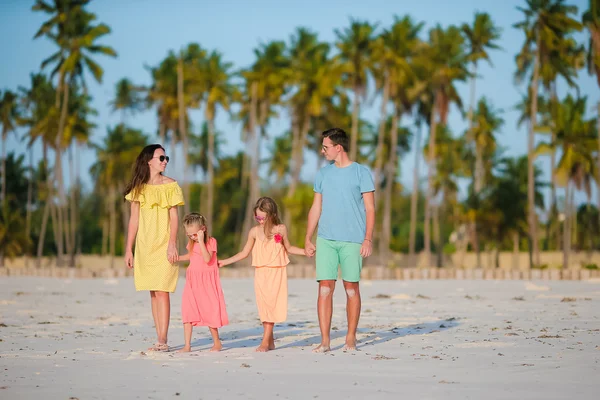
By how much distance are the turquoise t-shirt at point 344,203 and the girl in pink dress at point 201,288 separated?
1.04 m

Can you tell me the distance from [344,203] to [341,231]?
25 centimetres

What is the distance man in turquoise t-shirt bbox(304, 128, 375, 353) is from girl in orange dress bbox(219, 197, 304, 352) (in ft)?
1.24

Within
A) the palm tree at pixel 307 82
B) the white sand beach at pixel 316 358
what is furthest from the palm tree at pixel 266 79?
the white sand beach at pixel 316 358

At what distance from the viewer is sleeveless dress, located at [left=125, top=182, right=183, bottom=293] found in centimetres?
834

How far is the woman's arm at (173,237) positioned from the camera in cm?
827

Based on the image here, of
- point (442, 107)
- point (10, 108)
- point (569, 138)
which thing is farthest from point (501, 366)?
point (10, 108)

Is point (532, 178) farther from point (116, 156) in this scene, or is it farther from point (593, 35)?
point (116, 156)

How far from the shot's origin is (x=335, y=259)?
827 cm

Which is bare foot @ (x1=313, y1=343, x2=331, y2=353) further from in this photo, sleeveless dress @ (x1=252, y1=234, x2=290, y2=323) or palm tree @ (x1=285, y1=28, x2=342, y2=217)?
palm tree @ (x1=285, y1=28, x2=342, y2=217)

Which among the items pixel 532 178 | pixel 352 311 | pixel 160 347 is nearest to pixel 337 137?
pixel 352 311

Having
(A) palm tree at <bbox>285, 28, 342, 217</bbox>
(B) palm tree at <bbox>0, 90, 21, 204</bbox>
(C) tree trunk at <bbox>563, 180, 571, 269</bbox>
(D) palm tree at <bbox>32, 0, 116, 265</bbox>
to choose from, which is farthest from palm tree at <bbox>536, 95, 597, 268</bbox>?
(B) palm tree at <bbox>0, 90, 21, 204</bbox>

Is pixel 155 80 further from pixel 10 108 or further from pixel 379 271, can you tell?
pixel 379 271

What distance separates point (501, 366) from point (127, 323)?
18.8 ft

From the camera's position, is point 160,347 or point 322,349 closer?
point 322,349
